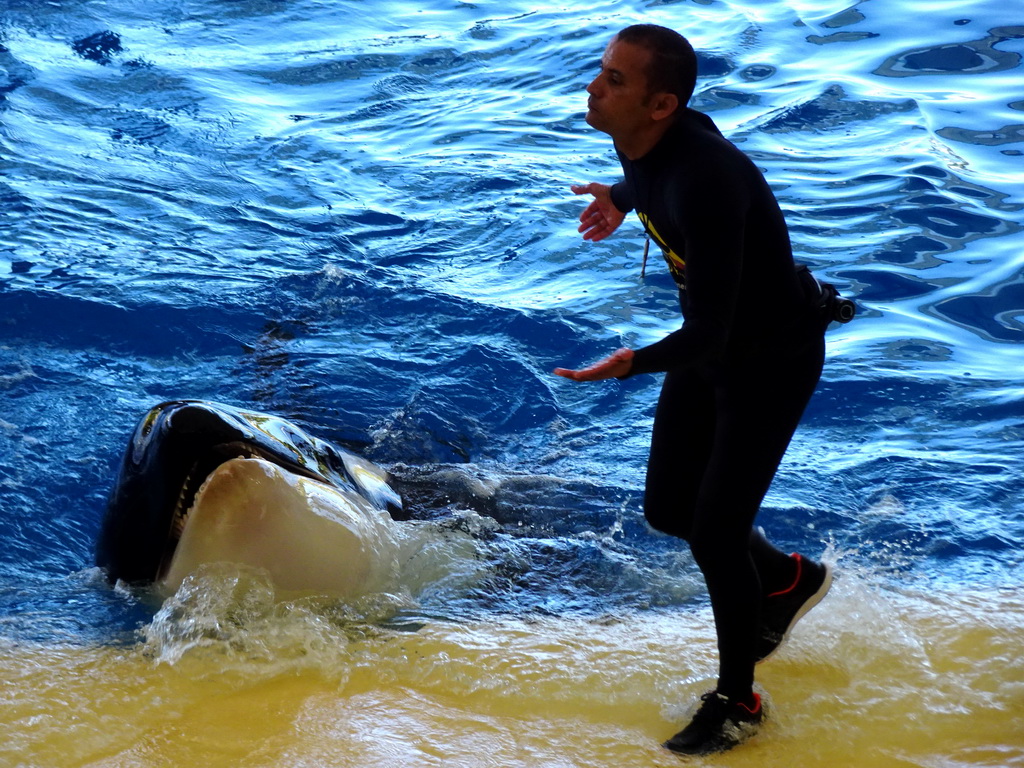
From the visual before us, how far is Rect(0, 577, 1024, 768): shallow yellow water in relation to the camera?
11.1ft

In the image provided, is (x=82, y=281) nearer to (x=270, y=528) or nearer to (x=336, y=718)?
(x=270, y=528)

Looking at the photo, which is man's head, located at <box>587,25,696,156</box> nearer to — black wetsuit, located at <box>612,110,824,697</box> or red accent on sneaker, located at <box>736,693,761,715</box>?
black wetsuit, located at <box>612,110,824,697</box>

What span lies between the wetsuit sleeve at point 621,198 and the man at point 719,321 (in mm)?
318

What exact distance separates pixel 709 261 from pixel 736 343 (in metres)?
0.37

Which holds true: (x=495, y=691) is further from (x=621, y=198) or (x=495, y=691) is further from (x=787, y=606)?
(x=621, y=198)

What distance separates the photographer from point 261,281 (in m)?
7.63

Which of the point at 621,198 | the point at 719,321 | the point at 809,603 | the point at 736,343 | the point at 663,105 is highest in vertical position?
the point at 663,105

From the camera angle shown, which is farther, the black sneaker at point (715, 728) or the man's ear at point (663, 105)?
the black sneaker at point (715, 728)

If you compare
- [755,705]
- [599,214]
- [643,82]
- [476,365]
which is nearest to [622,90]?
[643,82]

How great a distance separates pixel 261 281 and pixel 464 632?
Result: 4146 millimetres

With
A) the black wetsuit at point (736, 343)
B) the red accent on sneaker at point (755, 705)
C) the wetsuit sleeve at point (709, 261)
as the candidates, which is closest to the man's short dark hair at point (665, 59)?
the black wetsuit at point (736, 343)

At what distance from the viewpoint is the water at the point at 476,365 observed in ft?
12.0

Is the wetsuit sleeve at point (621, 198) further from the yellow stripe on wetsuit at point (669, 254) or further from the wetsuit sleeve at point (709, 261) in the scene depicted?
the wetsuit sleeve at point (709, 261)

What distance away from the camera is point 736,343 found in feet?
10.9
